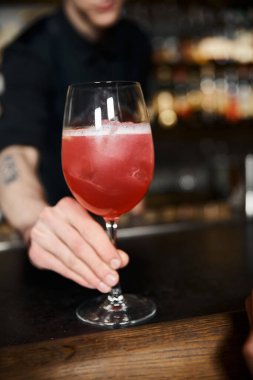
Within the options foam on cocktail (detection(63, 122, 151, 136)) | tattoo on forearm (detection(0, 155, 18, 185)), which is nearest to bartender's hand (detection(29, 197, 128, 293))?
foam on cocktail (detection(63, 122, 151, 136))

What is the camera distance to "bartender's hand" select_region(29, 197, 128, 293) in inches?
29.7

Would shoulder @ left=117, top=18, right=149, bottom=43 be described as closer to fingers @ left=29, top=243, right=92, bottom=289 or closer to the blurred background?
fingers @ left=29, top=243, right=92, bottom=289

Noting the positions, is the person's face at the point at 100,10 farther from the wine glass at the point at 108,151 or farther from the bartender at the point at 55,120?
the wine glass at the point at 108,151

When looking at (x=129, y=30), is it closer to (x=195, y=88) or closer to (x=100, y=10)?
(x=100, y=10)

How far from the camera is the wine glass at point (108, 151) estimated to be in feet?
2.49

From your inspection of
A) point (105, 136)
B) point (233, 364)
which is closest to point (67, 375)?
point (233, 364)

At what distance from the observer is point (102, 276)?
748 millimetres

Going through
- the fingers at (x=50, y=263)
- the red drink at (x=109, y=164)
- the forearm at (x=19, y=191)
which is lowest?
the fingers at (x=50, y=263)

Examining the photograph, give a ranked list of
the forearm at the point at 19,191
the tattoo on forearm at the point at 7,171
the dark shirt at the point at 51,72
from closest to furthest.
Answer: the forearm at the point at 19,191, the tattoo on forearm at the point at 7,171, the dark shirt at the point at 51,72

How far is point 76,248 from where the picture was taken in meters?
0.77

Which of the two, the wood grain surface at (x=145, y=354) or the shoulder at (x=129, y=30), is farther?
the shoulder at (x=129, y=30)

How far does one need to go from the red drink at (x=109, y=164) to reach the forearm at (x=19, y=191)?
0.31 m

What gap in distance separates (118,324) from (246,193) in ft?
3.89

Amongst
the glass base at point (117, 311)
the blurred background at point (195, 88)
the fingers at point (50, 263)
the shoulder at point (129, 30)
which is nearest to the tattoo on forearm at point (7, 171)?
the fingers at point (50, 263)
